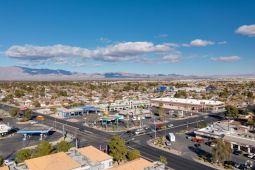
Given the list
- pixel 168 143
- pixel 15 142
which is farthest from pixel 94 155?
pixel 15 142

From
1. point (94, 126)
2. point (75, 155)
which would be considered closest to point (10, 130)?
point (94, 126)

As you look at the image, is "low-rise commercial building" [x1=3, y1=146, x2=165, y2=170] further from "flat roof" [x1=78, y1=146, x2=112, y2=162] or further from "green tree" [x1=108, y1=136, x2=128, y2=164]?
"green tree" [x1=108, y1=136, x2=128, y2=164]

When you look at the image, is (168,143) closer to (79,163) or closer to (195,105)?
(79,163)

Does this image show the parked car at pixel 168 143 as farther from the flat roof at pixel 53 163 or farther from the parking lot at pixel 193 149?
the flat roof at pixel 53 163

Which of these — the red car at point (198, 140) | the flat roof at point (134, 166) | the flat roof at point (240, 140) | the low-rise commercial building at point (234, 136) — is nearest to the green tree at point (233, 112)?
the low-rise commercial building at point (234, 136)

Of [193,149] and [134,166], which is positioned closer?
[134,166]

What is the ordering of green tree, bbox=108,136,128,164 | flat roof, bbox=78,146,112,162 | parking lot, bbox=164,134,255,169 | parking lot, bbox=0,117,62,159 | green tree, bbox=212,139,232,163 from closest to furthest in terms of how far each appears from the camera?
flat roof, bbox=78,146,112,162 → green tree, bbox=212,139,232,163 → green tree, bbox=108,136,128,164 → parking lot, bbox=164,134,255,169 → parking lot, bbox=0,117,62,159

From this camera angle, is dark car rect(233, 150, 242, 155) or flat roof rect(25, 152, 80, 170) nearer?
flat roof rect(25, 152, 80, 170)

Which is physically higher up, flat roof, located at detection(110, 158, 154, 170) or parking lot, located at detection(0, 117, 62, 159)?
flat roof, located at detection(110, 158, 154, 170)

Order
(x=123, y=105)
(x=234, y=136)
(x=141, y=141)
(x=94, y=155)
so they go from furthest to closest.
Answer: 1. (x=123, y=105)
2. (x=141, y=141)
3. (x=234, y=136)
4. (x=94, y=155)

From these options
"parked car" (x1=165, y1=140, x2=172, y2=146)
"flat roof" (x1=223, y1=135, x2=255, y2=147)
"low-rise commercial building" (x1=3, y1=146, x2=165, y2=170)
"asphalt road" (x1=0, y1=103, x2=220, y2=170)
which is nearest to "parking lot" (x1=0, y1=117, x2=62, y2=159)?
"asphalt road" (x1=0, y1=103, x2=220, y2=170)
